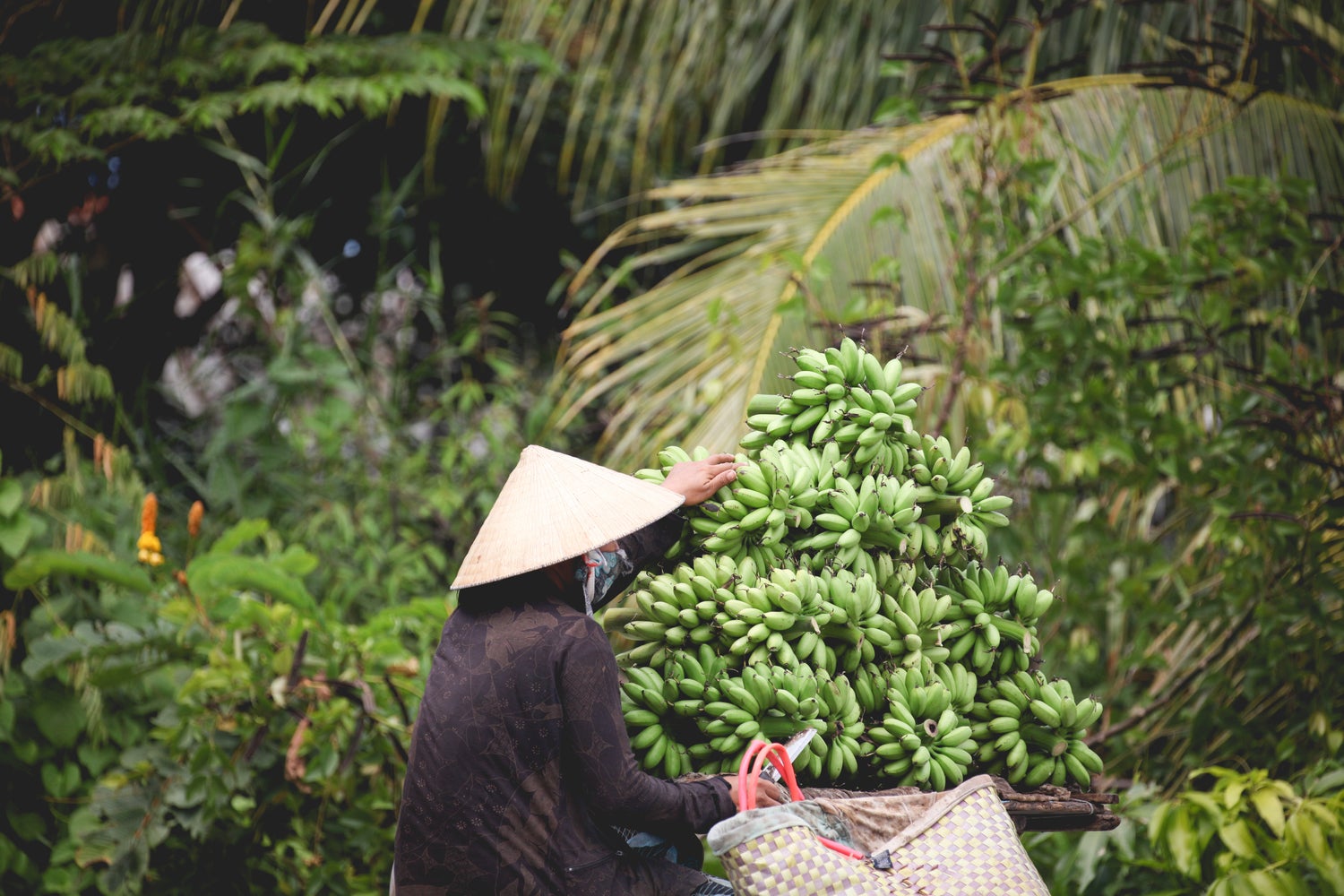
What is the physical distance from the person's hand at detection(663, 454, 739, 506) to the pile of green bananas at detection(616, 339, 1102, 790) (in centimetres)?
3

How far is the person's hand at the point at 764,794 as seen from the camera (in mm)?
1829

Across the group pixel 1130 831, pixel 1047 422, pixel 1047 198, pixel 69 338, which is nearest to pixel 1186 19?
pixel 1047 198

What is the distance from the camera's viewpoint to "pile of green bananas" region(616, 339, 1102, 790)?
6.53 feet

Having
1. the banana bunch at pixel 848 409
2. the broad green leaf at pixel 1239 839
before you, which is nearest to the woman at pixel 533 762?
the banana bunch at pixel 848 409

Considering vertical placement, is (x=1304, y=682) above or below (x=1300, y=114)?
below

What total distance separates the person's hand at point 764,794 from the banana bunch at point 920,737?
265 millimetres

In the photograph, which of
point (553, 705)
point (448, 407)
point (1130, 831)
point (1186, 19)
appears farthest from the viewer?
point (448, 407)

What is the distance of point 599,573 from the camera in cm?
207

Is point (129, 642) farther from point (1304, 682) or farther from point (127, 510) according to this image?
point (1304, 682)

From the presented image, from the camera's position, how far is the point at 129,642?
3393 mm

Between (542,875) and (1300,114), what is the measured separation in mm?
4007

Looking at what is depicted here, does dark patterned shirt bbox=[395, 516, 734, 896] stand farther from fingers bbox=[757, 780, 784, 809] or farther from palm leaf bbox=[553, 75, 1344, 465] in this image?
palm leaf bbox=[553, 75, 1344, 465]

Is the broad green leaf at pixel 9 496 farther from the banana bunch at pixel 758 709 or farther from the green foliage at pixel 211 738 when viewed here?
the banana bunch at pixel 758 709

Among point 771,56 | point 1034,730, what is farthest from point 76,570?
point 771,56
